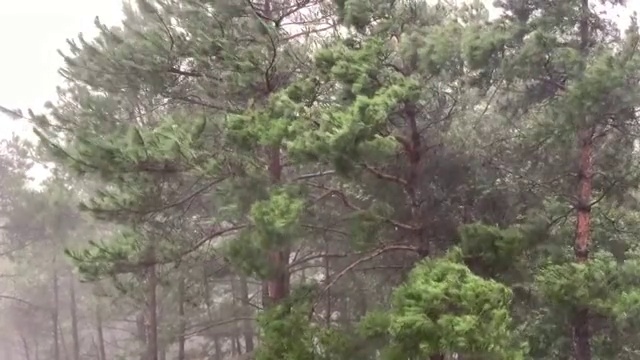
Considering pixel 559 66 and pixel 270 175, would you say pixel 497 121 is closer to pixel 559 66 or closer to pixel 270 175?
pixel 559 66

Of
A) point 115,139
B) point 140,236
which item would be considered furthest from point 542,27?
point 140,236

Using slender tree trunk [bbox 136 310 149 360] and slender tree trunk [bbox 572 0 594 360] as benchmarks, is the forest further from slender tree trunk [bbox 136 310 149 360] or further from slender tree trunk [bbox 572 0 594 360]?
slender tree trunk [bbox 136 310 149 360]

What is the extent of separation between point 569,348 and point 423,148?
13.5ft

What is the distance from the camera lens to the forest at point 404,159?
6969 millimetres

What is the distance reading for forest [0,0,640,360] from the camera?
6.97 meters

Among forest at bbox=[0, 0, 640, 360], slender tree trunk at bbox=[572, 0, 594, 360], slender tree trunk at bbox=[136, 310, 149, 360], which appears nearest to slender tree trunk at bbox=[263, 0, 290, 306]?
forest at bbox=[0, 0, 640, 360]

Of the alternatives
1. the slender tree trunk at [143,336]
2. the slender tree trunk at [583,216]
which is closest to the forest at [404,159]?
the slender tree trunk at [583,216]

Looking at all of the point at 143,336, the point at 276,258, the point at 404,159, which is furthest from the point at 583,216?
the point at 143,336

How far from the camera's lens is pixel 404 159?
348 inches

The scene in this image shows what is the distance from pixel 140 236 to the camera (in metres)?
9.69

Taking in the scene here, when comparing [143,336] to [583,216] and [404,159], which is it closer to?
[404,159]

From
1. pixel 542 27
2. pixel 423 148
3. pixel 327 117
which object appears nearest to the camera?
pixel 327 117

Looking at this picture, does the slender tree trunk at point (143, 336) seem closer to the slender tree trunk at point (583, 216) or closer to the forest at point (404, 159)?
the forest at point (404, 159)

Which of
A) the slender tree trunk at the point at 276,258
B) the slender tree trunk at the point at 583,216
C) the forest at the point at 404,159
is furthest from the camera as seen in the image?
the slender tree trunk at the point at 276,258
